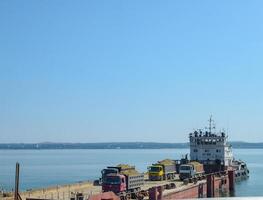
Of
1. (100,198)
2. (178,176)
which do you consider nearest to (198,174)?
(178,176)

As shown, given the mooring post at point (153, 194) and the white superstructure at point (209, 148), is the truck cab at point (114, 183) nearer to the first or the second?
the mooring post at point (153, 194)

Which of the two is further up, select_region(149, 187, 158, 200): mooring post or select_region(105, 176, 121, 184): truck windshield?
select_region(105, 176, 121, 184): truck windshield

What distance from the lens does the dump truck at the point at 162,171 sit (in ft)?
191

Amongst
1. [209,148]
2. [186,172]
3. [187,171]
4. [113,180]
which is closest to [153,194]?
[113,180]

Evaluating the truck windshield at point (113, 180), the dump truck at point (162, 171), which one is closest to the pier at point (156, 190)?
the truck windshield at point (113, 180)

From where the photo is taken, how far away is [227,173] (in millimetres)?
68625

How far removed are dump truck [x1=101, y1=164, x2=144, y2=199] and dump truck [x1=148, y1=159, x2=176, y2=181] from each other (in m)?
10.7

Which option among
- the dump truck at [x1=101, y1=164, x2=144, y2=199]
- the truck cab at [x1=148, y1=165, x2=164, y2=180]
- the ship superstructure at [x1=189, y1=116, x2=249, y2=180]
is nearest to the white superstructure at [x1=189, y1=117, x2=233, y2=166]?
the ship superstructure at [x1=189, y1=116, x2=249, y2=180]

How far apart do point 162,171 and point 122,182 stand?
17.3m

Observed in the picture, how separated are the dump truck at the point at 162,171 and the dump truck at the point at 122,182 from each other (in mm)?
10655

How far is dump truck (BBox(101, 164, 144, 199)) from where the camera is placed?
42.2 meters

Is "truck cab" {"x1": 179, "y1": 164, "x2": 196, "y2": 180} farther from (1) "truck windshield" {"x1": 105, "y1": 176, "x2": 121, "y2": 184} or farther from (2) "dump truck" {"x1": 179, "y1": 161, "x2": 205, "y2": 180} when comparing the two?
(1) "truck windshield" {"x1": 105, "y1": 176, "x2": 121, "y2": 184}

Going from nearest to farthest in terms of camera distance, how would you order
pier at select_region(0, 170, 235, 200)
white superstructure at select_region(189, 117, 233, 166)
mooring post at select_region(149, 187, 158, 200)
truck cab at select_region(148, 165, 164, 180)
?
1. pier at select_region(0, 170, 235, 200)
2. mooring post at select_region(149, 187, 158, 200)
3. truck cab at select_region(148, 165, 164, 180)
4. white superstructure at select_region(189, 117, 233, 166)

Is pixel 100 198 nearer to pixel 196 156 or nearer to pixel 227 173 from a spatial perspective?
pixel 227 173
